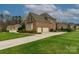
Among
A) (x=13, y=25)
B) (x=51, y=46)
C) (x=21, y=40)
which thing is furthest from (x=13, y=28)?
(x=51, y=46)

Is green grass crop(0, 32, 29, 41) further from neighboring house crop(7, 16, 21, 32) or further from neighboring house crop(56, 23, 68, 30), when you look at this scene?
neighboring house crop(56, 23, 68, 30)

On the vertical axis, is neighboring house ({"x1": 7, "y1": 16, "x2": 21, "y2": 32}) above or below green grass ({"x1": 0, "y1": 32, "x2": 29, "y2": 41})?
above

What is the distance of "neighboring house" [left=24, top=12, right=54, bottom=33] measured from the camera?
301 cm

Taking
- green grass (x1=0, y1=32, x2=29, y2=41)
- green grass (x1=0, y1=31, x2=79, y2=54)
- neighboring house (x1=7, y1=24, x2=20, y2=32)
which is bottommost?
green grass (x1=0, y1=31, x2=79, y2=54)

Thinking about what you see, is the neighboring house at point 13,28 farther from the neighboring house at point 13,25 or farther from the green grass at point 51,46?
the green grass at point 51,46

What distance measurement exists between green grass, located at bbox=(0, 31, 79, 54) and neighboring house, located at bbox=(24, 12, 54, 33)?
117 mm

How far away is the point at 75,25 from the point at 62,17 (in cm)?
15

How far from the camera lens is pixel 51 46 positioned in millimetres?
2941

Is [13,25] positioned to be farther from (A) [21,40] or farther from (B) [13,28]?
(A) [21,40]

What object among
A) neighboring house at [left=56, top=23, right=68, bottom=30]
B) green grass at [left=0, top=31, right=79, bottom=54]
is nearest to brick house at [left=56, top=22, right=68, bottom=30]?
neighboring house at [left=56, top=23, right=68, bottom=30]

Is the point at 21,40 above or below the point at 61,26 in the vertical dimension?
below

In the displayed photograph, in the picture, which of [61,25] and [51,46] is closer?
[51,46]

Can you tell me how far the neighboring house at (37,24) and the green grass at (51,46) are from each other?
117 millimetres

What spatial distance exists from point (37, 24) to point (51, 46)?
26 centimetres
